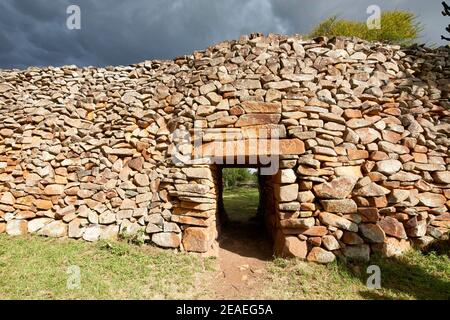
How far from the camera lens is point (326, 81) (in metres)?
5.70

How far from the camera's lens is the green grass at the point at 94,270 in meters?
3.87

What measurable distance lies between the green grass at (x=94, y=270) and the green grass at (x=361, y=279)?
51.8 inches

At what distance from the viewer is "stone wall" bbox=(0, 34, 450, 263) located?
504cm

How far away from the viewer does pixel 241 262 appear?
5246 mm

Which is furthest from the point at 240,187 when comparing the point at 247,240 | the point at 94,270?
the point at 94,270

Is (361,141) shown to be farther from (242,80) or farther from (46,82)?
(46,82)

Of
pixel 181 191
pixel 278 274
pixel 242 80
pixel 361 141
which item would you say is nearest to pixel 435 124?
pixel 361 141

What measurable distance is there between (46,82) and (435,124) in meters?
9.31

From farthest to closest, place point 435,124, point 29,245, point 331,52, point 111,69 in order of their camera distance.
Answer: point 111,69 < point 331,52 < point 435,124 < point 29,245

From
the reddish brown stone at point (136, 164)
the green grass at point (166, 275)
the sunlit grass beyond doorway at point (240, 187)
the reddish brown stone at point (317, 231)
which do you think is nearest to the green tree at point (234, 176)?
the sunlit grass beyond doorway at point (240, 187)

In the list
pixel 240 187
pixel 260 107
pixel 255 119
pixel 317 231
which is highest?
pixel 260 107

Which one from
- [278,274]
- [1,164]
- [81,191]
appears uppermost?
[1,164]

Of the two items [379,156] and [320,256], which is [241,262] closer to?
[320,256]

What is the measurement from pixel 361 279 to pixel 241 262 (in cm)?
203
